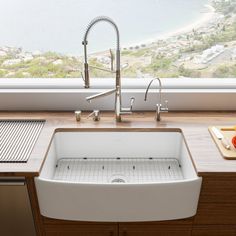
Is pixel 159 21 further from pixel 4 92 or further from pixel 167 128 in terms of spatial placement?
pixel 4 92

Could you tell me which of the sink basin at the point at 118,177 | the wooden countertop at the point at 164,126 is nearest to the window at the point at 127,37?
the wooden countertop at the point at 164,126

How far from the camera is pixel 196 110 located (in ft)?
5.57

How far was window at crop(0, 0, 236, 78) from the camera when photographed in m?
1.59

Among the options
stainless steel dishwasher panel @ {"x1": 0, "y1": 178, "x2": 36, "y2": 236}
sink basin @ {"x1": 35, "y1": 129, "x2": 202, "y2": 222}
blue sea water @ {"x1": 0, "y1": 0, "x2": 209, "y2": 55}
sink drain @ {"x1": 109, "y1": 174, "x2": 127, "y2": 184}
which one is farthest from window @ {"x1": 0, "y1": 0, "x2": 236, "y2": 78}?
stainless steel dishwasher panel @ {"x1": 0, "y1": 178, "x2": 36, "y2": 236}

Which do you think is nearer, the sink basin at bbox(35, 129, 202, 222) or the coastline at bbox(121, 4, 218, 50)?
the sink basin at bbox(35, 129, 202, 222)

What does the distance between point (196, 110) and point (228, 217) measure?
0.61 meters

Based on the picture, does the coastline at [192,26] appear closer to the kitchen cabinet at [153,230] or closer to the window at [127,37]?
the window at [127,37]

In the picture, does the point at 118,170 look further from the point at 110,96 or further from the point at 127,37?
the point at 127,37

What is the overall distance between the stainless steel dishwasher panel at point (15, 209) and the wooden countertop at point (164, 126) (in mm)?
61

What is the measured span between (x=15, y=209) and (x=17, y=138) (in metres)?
0.32

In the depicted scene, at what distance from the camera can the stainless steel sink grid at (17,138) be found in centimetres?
128

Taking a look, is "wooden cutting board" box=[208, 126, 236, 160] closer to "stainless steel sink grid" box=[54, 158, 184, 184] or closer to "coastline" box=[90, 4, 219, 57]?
"stainless steel sink grid" box=[54, 158, 184, 184]

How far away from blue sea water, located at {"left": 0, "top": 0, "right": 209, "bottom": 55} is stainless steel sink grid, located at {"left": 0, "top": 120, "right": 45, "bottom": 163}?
1.39ft

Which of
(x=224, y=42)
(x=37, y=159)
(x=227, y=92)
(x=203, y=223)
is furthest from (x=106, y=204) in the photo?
(x=224, y=42)
